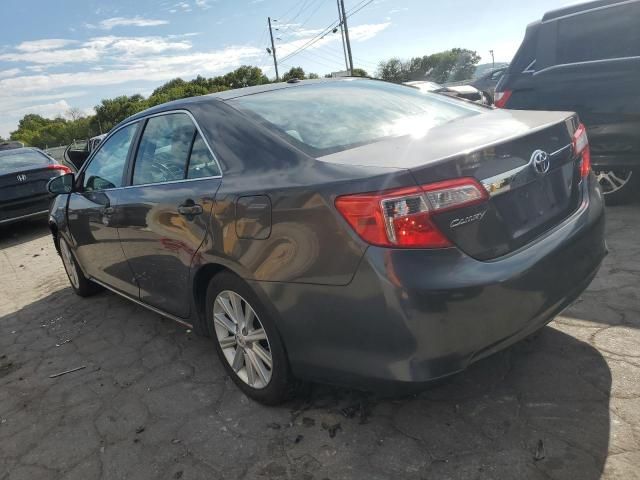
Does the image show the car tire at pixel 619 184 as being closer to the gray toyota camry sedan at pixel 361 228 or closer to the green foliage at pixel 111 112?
the gray toyota camry sedan at pixel 361 228

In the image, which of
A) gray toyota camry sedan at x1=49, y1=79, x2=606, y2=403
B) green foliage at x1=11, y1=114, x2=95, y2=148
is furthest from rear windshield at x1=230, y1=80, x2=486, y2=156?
green foliage at x1=11, y1=114, x2=95, y2=148

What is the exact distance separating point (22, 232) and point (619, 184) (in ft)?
29.9

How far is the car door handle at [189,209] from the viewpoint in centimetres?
250

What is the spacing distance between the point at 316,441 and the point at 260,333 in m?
0.54

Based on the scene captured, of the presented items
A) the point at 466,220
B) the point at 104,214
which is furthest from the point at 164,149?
the point at 466,220

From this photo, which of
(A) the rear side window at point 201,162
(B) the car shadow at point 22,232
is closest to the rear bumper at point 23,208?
(B) the car shadow at point 22,232

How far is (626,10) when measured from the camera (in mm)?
4512

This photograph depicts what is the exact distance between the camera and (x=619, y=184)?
4.80 metres

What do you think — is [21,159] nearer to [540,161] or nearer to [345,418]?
[345,418]

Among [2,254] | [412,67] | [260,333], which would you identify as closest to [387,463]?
[260,333]

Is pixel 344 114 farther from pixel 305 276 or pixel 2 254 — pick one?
pixel 2 254

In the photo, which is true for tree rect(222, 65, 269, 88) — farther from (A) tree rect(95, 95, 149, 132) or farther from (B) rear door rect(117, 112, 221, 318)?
(B) rear door rect(117, 112, 221, 318)

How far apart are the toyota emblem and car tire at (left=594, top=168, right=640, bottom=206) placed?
3028mm

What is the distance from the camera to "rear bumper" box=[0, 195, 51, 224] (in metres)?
8.02
